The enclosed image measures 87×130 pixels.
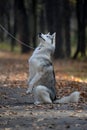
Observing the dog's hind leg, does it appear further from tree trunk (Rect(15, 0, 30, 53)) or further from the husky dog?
tree trunk (Rect(15, 0, 30, 53))

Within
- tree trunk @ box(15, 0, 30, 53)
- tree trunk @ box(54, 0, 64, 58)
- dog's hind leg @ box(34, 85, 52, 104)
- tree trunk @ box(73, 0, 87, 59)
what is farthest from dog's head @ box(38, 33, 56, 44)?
tree trunk @ box(15, 0, 30, 53)

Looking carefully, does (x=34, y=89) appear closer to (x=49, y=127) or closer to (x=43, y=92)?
(x=43, y=92)

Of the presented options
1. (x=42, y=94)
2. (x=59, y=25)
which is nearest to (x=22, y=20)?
(x=59, y=25)

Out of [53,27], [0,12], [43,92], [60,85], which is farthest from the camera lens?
[0,12]

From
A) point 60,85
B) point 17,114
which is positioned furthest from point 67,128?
point 60,85

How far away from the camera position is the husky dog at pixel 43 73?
1401 cm

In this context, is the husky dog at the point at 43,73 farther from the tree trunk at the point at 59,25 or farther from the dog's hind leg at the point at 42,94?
the tree trunk at the point at 59,25

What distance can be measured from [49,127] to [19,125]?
2.17 ft

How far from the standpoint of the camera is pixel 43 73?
46.3 feet

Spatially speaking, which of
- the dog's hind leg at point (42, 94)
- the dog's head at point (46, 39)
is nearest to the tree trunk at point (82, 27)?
the dog's head at point (46, 39)

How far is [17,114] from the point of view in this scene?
12.4m

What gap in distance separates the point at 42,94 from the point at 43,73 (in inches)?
→ 22.0

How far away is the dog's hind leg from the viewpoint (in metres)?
14.0

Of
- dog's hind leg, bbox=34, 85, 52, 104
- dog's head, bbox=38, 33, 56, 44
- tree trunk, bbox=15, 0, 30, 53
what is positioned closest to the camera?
dog's hind leg, bbox=34, 85, 52, 104
